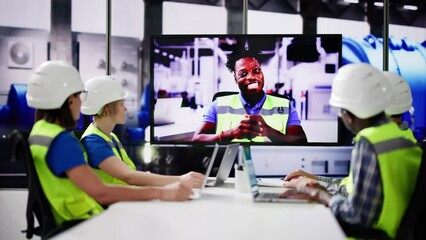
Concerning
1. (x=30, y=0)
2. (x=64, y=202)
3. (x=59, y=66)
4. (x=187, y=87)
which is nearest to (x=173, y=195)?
(x=64, y=202)

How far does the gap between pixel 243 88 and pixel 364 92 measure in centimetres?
232

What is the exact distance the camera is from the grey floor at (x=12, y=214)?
5512mm

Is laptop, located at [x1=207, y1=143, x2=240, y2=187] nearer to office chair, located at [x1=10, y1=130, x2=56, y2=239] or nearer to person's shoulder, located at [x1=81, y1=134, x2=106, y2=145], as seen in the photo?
person's shoulder, located at [x1=81, y1=134, x2=106, y2=145]

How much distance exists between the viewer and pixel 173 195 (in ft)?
8.90

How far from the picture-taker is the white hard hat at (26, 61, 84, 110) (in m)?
2.80

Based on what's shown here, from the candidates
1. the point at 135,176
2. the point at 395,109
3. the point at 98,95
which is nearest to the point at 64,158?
the point at 135,176

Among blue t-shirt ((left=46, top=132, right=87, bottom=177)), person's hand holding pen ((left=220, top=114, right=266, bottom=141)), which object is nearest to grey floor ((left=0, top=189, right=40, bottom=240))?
person's hand holding pen ((left=220, top=114, right=266, bottom=141))

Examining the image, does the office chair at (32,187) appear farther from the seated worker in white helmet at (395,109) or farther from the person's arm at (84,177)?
the seated worker in white helmet at (395,109)

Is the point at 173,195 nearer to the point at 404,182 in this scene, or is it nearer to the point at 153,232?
the point at 153,232

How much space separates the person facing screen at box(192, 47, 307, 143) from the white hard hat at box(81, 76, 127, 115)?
1317 millimetres

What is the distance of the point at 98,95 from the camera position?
3.65 m

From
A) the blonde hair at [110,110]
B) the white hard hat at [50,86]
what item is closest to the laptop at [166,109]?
the blonde hair at [110,110]

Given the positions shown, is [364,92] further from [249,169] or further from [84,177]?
[84,177]

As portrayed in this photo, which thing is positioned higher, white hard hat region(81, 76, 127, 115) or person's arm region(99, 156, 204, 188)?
white hard hat region(81, 76, 127, 115)
